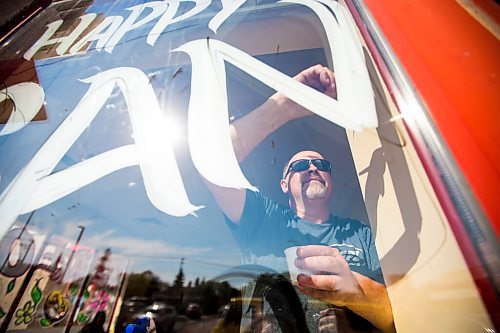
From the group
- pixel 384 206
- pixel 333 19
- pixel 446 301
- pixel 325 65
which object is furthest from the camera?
pixel 333 19

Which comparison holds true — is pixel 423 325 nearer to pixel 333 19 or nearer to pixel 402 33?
pixel 402 33

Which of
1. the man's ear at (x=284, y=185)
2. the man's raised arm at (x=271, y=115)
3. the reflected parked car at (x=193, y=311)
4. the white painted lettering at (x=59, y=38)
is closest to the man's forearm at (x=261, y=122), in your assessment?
the man's raised arm at (x=271, y=115)

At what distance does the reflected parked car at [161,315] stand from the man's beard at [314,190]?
48 centimetres

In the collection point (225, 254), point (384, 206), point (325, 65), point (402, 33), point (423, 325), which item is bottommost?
point (423, 325)

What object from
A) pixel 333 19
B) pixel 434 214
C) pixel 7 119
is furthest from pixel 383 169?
pixel 7 119

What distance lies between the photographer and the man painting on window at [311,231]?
2.03ft

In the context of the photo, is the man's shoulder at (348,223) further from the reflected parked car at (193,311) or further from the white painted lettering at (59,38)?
the white painted lettering at (59,38)

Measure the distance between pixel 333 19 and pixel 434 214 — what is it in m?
0.89

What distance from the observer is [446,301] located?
0.50 meters

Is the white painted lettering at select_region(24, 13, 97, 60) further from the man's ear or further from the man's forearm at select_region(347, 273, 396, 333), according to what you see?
the man's forearm at select_region(347, 273, 396, 333)

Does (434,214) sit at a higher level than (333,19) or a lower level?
lower

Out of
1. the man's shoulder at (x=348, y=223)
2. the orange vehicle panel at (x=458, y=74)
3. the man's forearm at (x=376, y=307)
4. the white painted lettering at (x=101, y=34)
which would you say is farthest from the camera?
the white painted lettering at (x=101, y=34)

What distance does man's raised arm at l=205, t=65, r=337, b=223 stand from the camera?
0.88 m

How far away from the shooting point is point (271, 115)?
0.97m
